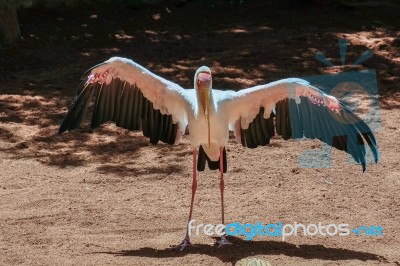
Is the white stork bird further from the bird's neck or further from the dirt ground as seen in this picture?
the dirt ground

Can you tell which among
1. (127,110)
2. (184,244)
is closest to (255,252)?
(184,244)

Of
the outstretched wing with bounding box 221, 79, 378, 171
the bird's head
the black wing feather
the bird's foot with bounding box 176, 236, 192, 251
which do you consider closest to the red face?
the bird's head

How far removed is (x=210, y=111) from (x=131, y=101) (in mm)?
A: 736

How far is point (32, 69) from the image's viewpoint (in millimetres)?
10664

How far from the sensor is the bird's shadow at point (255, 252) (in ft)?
18.3

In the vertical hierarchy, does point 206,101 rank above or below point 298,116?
above

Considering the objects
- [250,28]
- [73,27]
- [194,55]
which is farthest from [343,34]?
[73,27]

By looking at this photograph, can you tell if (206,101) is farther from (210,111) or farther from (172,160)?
(172,160)

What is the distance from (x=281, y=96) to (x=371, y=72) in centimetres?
440

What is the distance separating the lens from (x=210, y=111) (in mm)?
5820

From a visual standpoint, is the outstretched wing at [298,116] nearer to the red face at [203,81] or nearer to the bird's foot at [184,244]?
the red face at [203,81]

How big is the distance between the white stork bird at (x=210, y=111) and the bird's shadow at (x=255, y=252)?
5.8 inches

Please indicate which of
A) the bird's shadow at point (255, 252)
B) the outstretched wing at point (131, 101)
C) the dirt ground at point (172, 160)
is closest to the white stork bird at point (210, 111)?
the outstretched wing at point (131, 101)

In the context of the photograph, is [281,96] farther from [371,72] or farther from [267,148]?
[371,72]
